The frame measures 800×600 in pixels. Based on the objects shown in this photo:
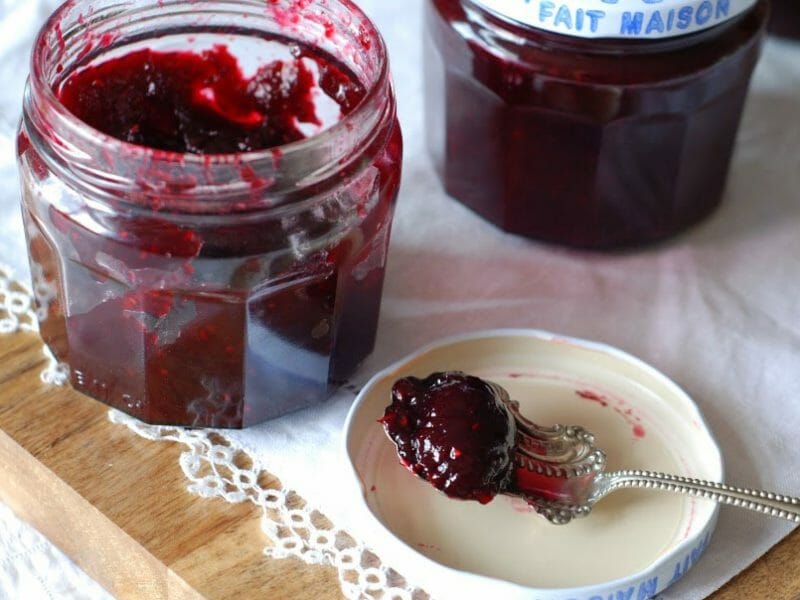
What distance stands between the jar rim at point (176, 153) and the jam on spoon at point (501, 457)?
7.9 inches

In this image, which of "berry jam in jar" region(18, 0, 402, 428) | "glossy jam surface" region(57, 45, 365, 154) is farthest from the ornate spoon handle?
"glossy jam surface" region(57, 45, 365, 154)

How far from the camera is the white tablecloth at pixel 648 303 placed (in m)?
1.09

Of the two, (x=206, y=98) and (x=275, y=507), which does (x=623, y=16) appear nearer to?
(x=206, y=98)

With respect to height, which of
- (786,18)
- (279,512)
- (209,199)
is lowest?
(279,512)

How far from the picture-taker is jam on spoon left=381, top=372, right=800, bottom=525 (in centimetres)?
98

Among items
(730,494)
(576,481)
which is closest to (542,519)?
(576,481)

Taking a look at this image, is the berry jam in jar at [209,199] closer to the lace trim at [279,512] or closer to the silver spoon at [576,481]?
the lace trim at [279,512]

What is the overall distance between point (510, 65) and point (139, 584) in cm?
52

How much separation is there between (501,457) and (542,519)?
0.06 m

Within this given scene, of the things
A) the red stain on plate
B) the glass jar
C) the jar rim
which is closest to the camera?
the jar rim

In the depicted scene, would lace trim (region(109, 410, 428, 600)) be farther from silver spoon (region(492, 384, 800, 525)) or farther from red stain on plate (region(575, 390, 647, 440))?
red stain on plate (region(575, 390, 647, 440))

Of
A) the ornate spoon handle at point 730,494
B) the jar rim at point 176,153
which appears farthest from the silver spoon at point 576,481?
the jar rim at point 176,153

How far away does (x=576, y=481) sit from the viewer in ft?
3.35

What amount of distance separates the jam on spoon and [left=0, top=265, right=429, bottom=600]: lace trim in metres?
0.07
